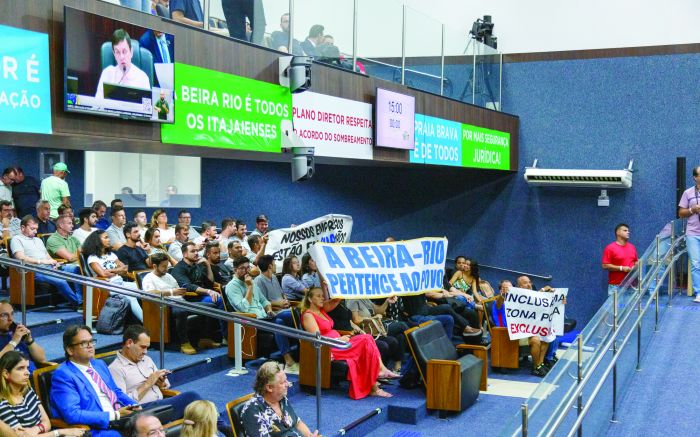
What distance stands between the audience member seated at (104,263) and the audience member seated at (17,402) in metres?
3.39

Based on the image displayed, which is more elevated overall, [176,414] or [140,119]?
[140,119]

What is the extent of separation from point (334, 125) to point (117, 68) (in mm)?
3312

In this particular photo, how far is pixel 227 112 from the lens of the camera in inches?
289

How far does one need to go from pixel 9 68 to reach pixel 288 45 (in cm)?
357

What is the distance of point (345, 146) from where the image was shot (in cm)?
929

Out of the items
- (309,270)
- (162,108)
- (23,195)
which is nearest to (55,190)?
(23,195)

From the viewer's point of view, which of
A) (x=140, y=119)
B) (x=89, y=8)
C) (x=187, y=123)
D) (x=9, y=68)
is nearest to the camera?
(x=9, y=68)

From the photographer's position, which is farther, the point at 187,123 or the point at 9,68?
the point at 187,123

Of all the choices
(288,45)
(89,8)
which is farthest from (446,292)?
(89,8)

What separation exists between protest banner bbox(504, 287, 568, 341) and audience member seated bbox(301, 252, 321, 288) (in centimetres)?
248

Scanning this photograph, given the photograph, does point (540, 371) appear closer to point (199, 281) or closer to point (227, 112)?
point (199, 281)

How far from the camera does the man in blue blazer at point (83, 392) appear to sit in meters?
5.66

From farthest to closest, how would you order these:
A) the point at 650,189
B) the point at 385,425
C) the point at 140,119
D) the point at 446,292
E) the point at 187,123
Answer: the point at 650,189
the point at 446,292
the point at 385,425
the point at 187,123
the point at 140,119

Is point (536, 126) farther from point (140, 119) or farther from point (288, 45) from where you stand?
point (140, 119)
